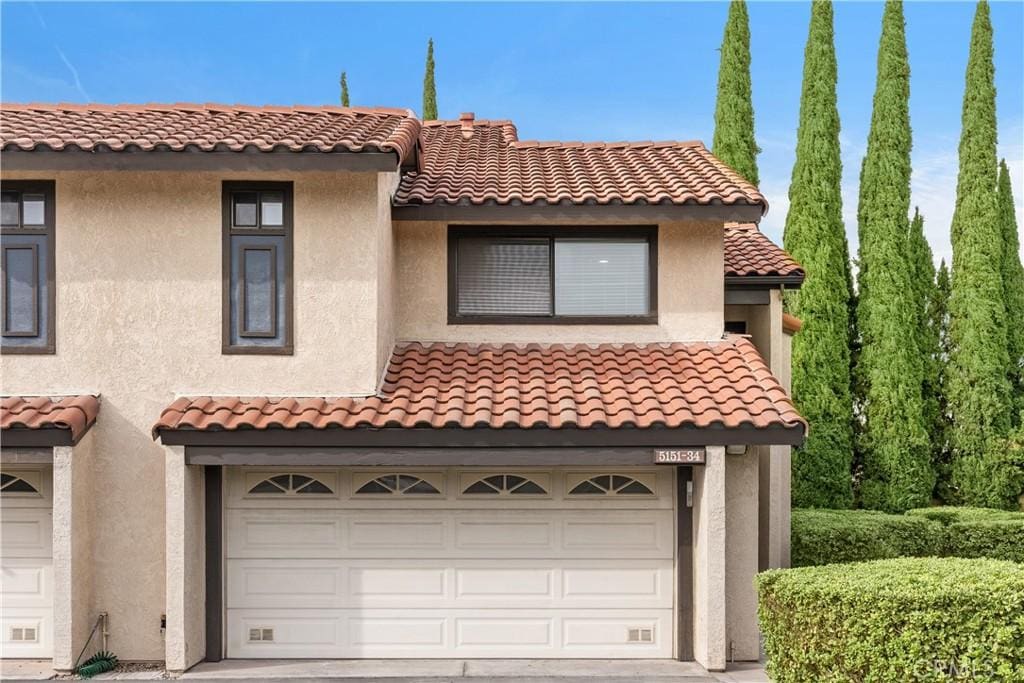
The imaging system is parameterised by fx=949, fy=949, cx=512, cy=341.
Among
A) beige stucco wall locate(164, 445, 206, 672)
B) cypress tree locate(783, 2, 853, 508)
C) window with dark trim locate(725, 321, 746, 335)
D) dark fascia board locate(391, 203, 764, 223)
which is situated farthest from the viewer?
cypress tree locate(783, 2, 853, 508)

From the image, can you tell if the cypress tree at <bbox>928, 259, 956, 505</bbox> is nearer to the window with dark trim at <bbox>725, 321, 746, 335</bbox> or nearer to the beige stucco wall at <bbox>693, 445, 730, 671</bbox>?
the window with dark trim at <bbox>725, 321, 746, 335</bbox>

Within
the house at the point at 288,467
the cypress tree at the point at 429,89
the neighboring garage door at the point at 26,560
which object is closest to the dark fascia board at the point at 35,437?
the house at the point at 288,467

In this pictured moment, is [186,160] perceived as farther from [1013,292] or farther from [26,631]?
[1013,292]

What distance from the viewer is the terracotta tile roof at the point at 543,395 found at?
32.5 feet

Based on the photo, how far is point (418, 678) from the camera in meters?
9.89

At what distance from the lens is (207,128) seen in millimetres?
11281

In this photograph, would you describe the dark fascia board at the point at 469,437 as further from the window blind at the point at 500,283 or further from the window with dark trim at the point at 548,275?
the window blind at the point at 500,283

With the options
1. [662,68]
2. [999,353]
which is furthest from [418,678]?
[662,68]

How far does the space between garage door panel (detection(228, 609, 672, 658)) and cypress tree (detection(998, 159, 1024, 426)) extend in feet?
55.3

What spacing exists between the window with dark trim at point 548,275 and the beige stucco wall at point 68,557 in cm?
468

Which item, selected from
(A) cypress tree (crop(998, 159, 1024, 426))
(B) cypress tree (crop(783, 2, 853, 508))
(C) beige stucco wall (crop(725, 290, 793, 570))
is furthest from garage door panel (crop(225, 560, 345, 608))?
(A) cypress tree (crop(998, 159, 1024, 426))

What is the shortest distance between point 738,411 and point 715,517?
1.15 m

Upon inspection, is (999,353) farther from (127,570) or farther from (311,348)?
(127,570)

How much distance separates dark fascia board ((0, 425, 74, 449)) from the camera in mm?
9781
